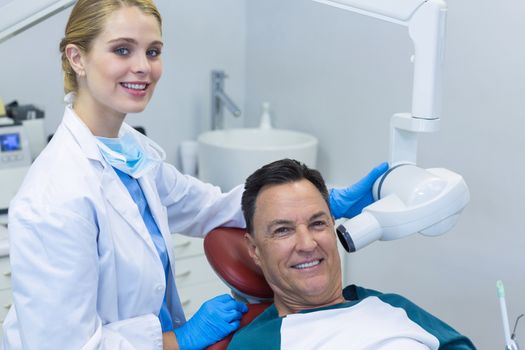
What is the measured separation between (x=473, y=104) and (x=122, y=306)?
122 centimetres

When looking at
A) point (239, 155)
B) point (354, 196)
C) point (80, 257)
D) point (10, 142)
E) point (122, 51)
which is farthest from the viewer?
point (239, 155)

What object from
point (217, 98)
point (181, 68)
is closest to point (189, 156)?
point (217, 98)

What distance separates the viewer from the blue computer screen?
2.17 meters

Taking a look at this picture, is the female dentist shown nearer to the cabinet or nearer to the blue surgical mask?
the blue surgical mask

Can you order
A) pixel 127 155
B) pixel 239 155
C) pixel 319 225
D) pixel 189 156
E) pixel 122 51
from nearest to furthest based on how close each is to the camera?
pixel 122 51
pixel 127 155
pixel 319 225
pixel 239 155
pixel 189 156

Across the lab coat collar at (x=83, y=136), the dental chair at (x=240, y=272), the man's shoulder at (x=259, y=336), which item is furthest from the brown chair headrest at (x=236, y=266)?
the lab coat collar at (x=83, y=136)

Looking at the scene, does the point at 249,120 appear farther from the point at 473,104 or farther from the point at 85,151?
the point at 85,151

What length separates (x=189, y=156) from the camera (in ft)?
9.05

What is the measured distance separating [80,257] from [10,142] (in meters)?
1.20

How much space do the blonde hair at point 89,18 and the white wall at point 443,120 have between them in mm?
1064

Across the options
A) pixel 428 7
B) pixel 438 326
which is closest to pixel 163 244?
pixel 438 326

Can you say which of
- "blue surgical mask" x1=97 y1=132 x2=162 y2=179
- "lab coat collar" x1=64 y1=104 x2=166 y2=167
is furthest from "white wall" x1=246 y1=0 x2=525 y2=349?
"lab coat collar" x1=64 y1=104 x2=166 y2=167

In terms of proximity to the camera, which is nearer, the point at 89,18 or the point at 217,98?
the point at 89,18

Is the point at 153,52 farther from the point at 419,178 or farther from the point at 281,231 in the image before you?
the point at 419,178
